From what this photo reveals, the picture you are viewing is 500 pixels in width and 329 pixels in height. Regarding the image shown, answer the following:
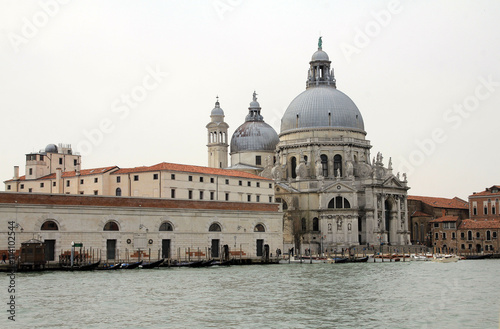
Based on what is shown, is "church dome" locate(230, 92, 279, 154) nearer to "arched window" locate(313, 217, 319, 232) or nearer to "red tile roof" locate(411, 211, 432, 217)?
"arched window" locate(313, 217, 319, 232)

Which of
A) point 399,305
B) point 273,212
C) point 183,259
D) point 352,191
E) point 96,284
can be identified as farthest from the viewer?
point 352,191

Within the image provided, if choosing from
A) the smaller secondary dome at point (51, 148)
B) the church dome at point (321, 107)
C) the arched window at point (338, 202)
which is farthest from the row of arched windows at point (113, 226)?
the church dome at point (321, 107)

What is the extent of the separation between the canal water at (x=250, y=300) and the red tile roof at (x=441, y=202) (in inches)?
1959

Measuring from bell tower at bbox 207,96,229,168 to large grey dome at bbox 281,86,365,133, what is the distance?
714 centimetres

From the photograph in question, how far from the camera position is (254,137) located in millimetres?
89625

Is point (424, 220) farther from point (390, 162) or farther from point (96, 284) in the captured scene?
point (96, 284)

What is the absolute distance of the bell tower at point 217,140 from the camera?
287 feet

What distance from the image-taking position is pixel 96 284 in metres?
36.5

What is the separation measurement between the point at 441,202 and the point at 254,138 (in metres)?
24.4

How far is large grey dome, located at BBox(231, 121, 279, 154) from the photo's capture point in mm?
89312

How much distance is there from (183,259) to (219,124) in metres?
35.8

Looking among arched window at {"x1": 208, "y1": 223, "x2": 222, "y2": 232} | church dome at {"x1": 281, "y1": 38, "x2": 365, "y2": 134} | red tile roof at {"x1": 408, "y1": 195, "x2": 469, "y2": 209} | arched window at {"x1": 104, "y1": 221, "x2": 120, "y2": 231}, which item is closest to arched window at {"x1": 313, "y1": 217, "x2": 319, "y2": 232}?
church dome at {"x1": 281, "y1": 38, "x2": 365, "y2": 134}

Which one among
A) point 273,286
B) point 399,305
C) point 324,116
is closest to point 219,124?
point 324,116

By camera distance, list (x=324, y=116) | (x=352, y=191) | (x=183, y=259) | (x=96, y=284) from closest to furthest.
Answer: (x=96, y=284) → (x=183, y=259) → (x=352, y=191) → (x=324, y=116)
